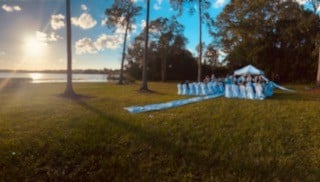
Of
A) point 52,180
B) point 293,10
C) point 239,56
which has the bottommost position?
point 52,180

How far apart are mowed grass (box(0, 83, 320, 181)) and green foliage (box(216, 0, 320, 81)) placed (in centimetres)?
2575

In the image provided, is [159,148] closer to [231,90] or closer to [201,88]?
[231,90]

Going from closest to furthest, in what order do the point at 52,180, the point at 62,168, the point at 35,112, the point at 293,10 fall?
the point at 52,180 → the point at 62,168 → the point at 35,112 → the point at 293,10

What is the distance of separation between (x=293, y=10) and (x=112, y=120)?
24.1 m

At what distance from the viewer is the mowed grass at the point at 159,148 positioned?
14.4 feet

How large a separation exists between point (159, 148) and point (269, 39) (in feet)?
103

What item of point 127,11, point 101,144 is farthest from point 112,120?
point 127,11

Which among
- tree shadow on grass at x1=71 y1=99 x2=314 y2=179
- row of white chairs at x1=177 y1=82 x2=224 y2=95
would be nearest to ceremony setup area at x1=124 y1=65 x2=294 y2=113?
row of white chairs at x1=177 y1=82 x2=224 y2=95

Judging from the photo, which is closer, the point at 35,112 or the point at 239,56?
the point at 35,112

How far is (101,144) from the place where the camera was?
5426 millimetres

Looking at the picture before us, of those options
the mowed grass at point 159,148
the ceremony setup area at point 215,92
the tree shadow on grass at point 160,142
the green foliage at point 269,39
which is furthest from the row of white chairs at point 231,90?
the green foliage at point 269,39

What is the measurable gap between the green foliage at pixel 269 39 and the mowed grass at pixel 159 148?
2575 cm

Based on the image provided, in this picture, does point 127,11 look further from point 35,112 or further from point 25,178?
point 25,178

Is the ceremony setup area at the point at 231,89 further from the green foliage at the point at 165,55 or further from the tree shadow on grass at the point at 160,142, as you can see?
the green foliage at the point at 165,55
